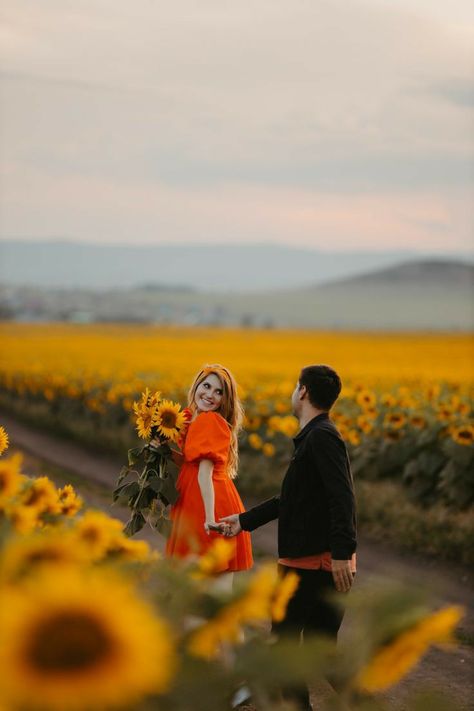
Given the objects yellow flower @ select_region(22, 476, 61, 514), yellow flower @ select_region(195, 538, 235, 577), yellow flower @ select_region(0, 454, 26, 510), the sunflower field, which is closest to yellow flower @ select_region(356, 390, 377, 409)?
the sunflower field

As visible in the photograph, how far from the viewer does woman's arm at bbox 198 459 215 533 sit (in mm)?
5312

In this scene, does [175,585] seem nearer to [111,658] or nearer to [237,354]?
[111,658]

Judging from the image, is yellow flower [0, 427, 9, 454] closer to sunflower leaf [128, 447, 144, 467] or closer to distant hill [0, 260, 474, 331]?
sunflower leaf [128, 447, 144, 467]

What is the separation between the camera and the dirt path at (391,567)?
6.16 metres

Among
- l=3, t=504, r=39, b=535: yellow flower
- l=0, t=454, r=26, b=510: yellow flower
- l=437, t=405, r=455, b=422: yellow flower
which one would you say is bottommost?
l=437, t=405, r=455, b=422: yellow flower

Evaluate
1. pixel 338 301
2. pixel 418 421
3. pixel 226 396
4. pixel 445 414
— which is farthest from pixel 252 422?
pixel 338 301

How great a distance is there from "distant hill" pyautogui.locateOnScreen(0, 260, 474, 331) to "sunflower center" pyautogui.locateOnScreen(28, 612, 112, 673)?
10804 cm

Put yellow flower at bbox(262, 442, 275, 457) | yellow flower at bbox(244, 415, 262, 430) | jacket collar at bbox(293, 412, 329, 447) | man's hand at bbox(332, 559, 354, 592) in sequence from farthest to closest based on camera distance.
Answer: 1. yellow flower at bbox(244, 415, 262, 430)
2. yellow flower at bbox(262, 442, 275, 457)
3. jacket collar at bbox(293, 412, 329, 447)
4. man's hand at bbox(332, 559, 354, 592)

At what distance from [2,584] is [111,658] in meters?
0.42

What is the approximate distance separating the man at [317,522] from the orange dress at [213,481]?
22.4 inches

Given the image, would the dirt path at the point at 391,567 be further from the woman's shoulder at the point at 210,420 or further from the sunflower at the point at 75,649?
the woman's shoulder at the point at 210,420

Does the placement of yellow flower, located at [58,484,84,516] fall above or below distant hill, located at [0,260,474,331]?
below

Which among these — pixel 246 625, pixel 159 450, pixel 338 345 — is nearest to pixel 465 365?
pixel 338 345

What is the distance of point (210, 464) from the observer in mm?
5398
